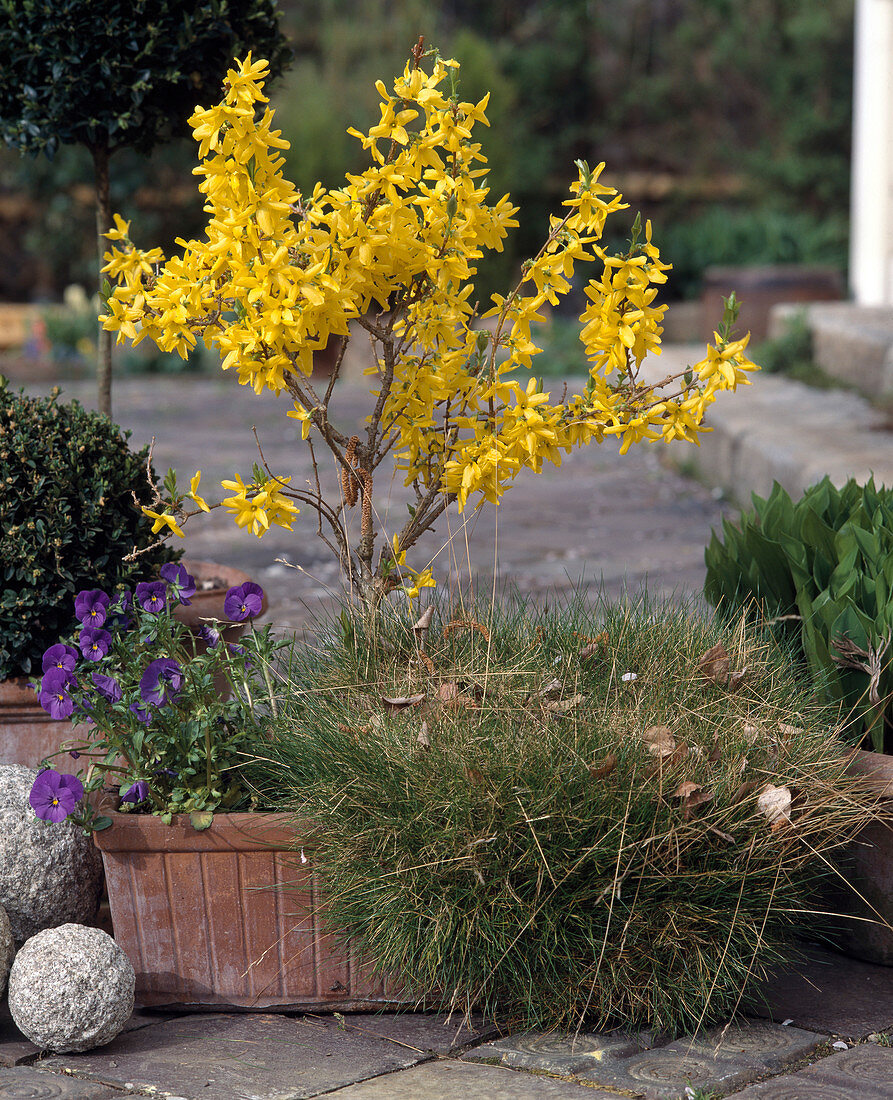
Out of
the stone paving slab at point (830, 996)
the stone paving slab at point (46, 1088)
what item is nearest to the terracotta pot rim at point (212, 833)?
the stone paving slab at point (46, 1088)

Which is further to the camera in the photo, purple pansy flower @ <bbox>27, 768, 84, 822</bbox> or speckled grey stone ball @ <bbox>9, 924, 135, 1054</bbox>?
purple pansy flower @ <bbox>27, 768, 84, 822</bbox>

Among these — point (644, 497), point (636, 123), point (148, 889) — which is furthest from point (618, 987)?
point (636, 123)

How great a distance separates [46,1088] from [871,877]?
1.50 meters

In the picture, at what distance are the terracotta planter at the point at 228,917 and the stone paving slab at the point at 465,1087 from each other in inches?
9.9

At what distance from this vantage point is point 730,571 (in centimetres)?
296

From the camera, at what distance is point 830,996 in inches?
92.9

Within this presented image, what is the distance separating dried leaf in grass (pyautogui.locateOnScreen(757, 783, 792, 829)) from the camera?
7.03ft

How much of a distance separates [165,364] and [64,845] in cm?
1211

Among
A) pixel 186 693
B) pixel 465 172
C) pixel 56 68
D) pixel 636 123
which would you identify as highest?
pixel 636 123

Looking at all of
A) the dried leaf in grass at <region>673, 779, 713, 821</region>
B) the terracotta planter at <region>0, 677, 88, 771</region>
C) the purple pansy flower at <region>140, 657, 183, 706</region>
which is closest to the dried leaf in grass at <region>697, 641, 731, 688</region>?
the dried leaf in grass at <region>673, 779, 713, 821</region>

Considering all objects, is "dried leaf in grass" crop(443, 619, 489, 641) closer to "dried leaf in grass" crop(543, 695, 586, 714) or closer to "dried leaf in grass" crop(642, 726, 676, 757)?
"dried leaf in grass" crop(543, 695, 586, 714)

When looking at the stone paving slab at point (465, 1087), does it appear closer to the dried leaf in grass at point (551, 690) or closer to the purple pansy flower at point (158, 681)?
the dried leaf in grass at point (551, 690)

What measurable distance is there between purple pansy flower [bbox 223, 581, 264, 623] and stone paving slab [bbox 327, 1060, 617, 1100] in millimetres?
974

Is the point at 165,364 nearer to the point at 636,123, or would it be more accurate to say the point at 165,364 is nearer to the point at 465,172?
the point at 636,123
